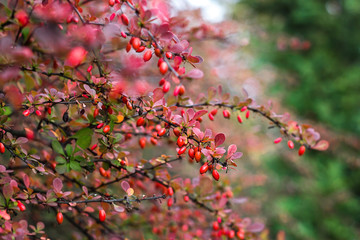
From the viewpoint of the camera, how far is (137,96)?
1071 millimetres

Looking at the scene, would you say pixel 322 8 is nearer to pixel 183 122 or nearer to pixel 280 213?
pixel 280 213

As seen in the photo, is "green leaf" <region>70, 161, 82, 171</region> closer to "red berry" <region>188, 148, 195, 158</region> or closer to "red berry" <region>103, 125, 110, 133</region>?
"red berry" <region>103, 125, 110, 133</region>

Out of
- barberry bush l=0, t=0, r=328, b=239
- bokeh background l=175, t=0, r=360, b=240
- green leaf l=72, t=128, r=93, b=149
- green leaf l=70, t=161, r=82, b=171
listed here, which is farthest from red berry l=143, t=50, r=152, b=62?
bokeh background l=175, t=0, r=360, b=240

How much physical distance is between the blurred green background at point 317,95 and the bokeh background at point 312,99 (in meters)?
0.01

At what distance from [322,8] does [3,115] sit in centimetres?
526

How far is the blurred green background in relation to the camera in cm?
439

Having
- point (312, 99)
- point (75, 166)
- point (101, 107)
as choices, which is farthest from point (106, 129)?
point (312, 99)

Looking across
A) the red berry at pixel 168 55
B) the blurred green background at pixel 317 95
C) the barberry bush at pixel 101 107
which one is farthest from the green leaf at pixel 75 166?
the blurred green background at pixel 317 95

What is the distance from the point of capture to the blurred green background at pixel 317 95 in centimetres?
439

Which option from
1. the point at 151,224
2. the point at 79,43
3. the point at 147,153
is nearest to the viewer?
the point at 79,43

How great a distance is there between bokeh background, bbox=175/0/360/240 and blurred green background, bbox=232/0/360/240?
0.04 feet

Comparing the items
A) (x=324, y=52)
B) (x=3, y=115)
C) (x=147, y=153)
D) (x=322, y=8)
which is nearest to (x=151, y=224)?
(x=3, y=115)

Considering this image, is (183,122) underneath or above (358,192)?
above

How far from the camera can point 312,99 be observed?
16.1ft
